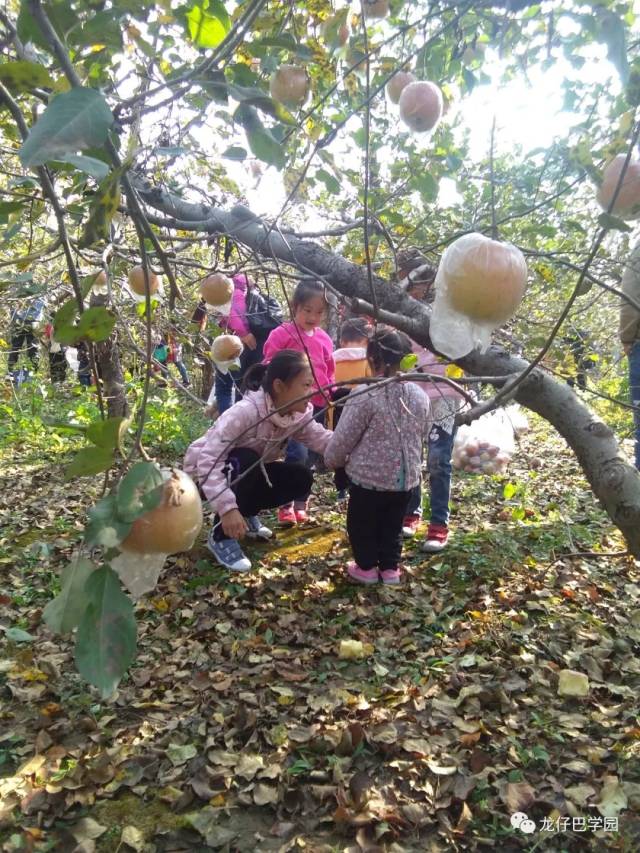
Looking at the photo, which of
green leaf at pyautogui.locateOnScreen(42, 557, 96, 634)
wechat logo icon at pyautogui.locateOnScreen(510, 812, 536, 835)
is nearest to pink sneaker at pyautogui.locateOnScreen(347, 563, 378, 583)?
wechat logo icon at pyautogui.locateOnScreen(510, 812, 536, 835)

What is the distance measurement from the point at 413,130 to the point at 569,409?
102cm

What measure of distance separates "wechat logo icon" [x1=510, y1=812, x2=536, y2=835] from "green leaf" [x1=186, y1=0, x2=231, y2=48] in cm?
194

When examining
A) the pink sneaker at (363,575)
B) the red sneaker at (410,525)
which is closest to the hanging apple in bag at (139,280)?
the pink sneaker at (363,575)

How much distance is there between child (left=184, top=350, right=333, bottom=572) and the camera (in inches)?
104

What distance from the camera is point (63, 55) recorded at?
0.72 meters

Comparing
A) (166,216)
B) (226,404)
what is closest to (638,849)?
(166,216)

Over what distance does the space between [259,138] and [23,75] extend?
379 millimetres

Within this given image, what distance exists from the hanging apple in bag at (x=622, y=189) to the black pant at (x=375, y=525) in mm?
1787

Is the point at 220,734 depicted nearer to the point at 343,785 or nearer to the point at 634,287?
the point at 343,785

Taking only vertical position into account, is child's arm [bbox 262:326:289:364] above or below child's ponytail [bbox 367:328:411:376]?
above

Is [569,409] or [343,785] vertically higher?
[569,409]

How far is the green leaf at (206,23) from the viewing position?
1006 mm

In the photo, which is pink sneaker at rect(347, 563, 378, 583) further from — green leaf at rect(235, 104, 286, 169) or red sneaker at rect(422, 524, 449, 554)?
green leaf at rect(235, 104, 286, 169)

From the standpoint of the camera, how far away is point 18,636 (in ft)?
7.84
